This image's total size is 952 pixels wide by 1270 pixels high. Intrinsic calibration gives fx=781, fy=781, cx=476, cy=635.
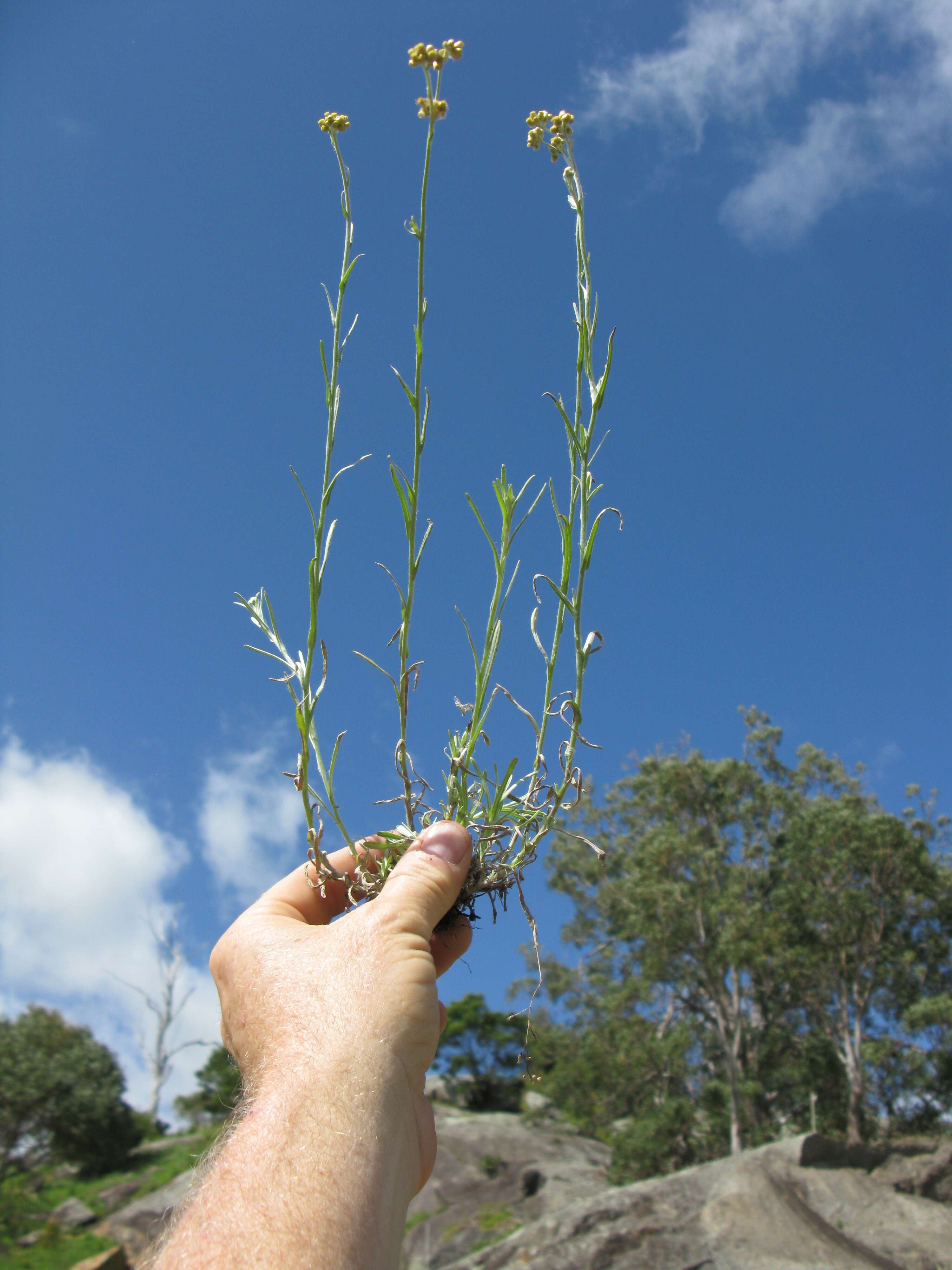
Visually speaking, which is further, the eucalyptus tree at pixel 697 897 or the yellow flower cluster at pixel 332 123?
the eucalyptus tree at pixel 697 897

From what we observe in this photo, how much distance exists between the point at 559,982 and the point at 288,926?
1852cm

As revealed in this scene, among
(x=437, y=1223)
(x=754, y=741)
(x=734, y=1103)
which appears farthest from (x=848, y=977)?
(x=437, y=1223)

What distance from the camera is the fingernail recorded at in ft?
3.85

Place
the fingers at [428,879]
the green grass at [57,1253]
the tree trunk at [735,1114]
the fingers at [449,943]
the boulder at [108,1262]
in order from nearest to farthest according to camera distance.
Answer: the fingers at [428,879] < the fingers at [449,943] < the boulder at [108,1262] < the tree trunk at [735,1114] < the green grass at [57,1253]

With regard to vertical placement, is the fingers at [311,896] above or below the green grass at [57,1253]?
above

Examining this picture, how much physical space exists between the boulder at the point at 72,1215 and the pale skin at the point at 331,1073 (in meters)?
19.6

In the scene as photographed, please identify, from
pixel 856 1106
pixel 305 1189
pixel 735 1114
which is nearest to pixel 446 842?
pixel 305 1189

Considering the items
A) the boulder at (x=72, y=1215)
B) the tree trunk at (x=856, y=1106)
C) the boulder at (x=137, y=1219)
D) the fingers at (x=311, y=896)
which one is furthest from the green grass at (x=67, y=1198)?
the fingers at (x=311, y=896)

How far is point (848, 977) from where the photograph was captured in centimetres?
1377

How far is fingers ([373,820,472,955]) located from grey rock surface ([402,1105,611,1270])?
12.3 m

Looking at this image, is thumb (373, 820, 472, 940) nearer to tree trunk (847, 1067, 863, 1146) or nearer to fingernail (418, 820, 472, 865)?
fingernail (418, 820, 472, 865)

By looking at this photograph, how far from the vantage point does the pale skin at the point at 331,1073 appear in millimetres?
811

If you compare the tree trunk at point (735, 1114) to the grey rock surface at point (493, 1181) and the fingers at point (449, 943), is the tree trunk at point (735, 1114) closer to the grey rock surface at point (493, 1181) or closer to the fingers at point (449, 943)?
the grey rock surface at point (493, 1181)

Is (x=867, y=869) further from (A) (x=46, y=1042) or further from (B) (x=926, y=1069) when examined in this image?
(A) (x=46, y=1042)
